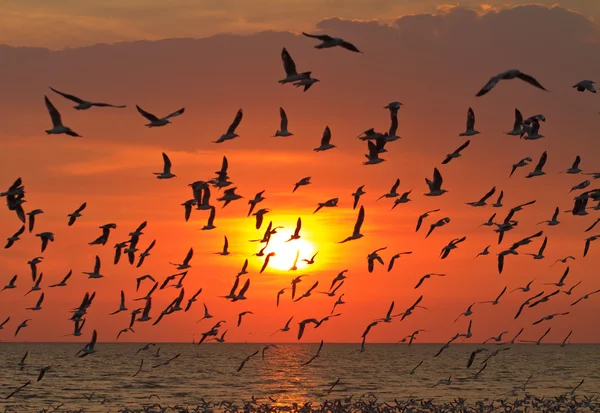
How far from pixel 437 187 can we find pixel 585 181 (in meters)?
8.32

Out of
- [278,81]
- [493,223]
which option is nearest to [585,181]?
[493,223]

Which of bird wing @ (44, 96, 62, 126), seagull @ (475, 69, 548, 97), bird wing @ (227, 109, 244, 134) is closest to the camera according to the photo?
seagull @ (475, 69, 548, 97)

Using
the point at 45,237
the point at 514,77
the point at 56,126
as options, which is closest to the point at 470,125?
the point at 514,77

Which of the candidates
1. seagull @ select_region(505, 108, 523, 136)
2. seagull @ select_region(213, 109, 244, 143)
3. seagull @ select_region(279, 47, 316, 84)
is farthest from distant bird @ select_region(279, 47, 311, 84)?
seagull @ select_region(505, 108, 523, 136)

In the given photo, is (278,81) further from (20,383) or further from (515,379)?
(515,379)

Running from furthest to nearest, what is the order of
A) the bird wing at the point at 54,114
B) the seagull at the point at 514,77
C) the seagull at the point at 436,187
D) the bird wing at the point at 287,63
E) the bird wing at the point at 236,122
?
the seagull at the point at 436,187
the bird wing at the point at 236,122
the bird wing at the point at 54,114
the bird wing at the point at 287,63
the seagull at the point at 514,77

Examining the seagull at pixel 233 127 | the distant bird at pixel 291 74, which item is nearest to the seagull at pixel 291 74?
the distant bird at pixel 291 74

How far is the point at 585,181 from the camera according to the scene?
162 ft

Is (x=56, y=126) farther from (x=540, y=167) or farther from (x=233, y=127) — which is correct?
(x=540, y=167)

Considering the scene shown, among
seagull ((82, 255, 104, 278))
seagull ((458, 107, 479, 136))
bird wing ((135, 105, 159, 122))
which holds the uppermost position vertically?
seagull ((458, 107, 479, 136))

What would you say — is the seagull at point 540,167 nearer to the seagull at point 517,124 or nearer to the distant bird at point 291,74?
the seagull at point 517,124

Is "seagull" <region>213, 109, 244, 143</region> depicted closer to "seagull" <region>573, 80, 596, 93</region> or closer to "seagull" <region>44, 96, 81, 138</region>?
"seagull" <region>44, 96, 81, 138</region>

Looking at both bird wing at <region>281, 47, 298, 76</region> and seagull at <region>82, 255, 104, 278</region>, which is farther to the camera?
seagull at <region>82, 255, 104, 278</region>

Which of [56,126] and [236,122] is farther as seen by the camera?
[236,122]
